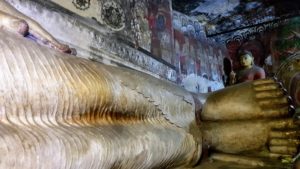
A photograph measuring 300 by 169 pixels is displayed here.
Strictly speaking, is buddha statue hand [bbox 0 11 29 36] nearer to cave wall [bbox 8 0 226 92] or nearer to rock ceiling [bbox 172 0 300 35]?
cave wall [bbox 8 0 226 92]

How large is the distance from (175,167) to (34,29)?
1.05m

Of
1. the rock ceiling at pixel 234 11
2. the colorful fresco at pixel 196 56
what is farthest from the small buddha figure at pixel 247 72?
the rock ceiling at pixel 234 11

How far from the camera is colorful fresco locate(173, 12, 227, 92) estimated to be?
659 cm

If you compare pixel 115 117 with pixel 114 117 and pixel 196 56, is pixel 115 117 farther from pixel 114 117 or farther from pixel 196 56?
pixel 196 56

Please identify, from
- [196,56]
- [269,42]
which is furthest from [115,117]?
[269,42]

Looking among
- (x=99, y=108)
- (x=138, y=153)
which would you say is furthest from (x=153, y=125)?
(x=99, y=108)

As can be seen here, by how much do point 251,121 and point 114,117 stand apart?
88 cm

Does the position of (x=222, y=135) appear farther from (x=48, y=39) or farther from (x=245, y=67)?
(x=245, y=67)

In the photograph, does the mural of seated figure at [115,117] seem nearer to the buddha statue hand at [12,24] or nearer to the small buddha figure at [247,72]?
the buddha statue hand at [12,24]

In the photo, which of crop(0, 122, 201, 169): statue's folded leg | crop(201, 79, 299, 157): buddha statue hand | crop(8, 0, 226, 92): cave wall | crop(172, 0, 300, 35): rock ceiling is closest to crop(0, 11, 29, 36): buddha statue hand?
crop(0, 122, 201, 169): statue's folded leg

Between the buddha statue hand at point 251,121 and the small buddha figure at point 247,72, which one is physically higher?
the small buddha figure at point 247,72

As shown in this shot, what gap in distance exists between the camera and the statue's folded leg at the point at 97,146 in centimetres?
103

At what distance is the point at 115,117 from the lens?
155cm

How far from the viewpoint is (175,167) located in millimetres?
1919
